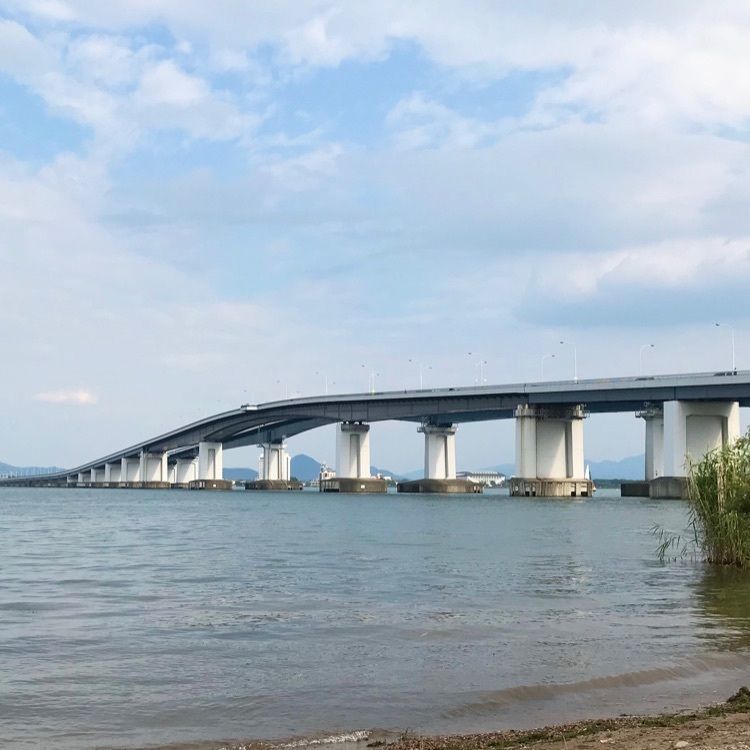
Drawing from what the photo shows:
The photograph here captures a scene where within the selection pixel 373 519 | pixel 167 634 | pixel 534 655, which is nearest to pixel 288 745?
pixel 534 655

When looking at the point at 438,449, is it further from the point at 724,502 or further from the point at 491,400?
the point at 724,502

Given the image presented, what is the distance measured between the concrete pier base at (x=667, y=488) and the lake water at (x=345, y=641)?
83.2 m

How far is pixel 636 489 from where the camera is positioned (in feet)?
490

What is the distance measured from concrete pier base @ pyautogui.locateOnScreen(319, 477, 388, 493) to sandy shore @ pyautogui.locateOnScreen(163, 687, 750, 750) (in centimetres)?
15852

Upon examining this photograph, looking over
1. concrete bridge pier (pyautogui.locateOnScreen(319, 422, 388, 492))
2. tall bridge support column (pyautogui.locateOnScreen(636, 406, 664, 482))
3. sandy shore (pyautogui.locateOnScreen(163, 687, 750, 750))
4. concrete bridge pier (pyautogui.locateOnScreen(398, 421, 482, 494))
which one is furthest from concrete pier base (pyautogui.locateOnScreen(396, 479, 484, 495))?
sandy shore (pyautogui.locateOnScreen(163, 687, 750, 750))

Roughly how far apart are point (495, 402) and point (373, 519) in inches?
2592

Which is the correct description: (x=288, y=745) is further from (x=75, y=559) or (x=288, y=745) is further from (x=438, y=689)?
(x=75, y=559)

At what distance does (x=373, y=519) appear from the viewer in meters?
80.6

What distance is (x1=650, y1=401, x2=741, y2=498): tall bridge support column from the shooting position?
12200cm

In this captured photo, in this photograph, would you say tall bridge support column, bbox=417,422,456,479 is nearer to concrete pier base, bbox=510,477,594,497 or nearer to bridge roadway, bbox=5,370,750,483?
bridge roadway, bbox=5,370,750,483

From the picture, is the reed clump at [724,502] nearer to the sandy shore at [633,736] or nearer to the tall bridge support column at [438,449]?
the sandy shore at [633,736]

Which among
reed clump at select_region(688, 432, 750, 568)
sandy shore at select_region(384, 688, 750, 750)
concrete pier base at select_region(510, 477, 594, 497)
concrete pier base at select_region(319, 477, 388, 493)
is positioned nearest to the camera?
sandy shore at select_region(384, 688, 750, 750)

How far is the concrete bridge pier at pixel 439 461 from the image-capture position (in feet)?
534

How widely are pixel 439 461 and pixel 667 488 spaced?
151 feet
